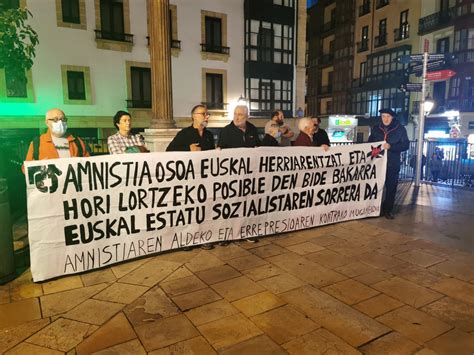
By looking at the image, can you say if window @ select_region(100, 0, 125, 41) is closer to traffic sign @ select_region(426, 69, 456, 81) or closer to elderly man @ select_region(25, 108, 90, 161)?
traffic sign @ select_region(426, 69, 456, 81)

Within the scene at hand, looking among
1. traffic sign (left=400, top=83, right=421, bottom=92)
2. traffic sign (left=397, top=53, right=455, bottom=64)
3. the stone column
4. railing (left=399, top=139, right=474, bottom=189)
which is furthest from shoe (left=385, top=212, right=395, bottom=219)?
traffic sign (left=400, top=83, right=421, bottom=92)

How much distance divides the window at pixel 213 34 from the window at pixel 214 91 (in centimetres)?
178

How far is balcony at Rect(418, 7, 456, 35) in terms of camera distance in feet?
97.9

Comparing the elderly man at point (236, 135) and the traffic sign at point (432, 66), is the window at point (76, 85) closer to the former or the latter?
the traffic sign at point (432, 66)

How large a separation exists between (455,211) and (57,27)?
67.8 feet

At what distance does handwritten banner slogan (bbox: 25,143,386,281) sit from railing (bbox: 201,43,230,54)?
19937mm

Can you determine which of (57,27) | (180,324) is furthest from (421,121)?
(57,27)

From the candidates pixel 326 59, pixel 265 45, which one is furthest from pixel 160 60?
pixel 326 59

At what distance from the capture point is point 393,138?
6.40m

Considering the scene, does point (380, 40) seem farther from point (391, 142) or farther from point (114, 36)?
point (391, 142)

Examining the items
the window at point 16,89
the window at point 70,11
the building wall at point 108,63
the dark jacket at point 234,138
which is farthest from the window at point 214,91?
the dark jacket at point 234,138

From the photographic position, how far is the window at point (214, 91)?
24.6 metres

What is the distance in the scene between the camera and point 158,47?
8531 millimetres

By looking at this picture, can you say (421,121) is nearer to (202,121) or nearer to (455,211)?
(455,211)
